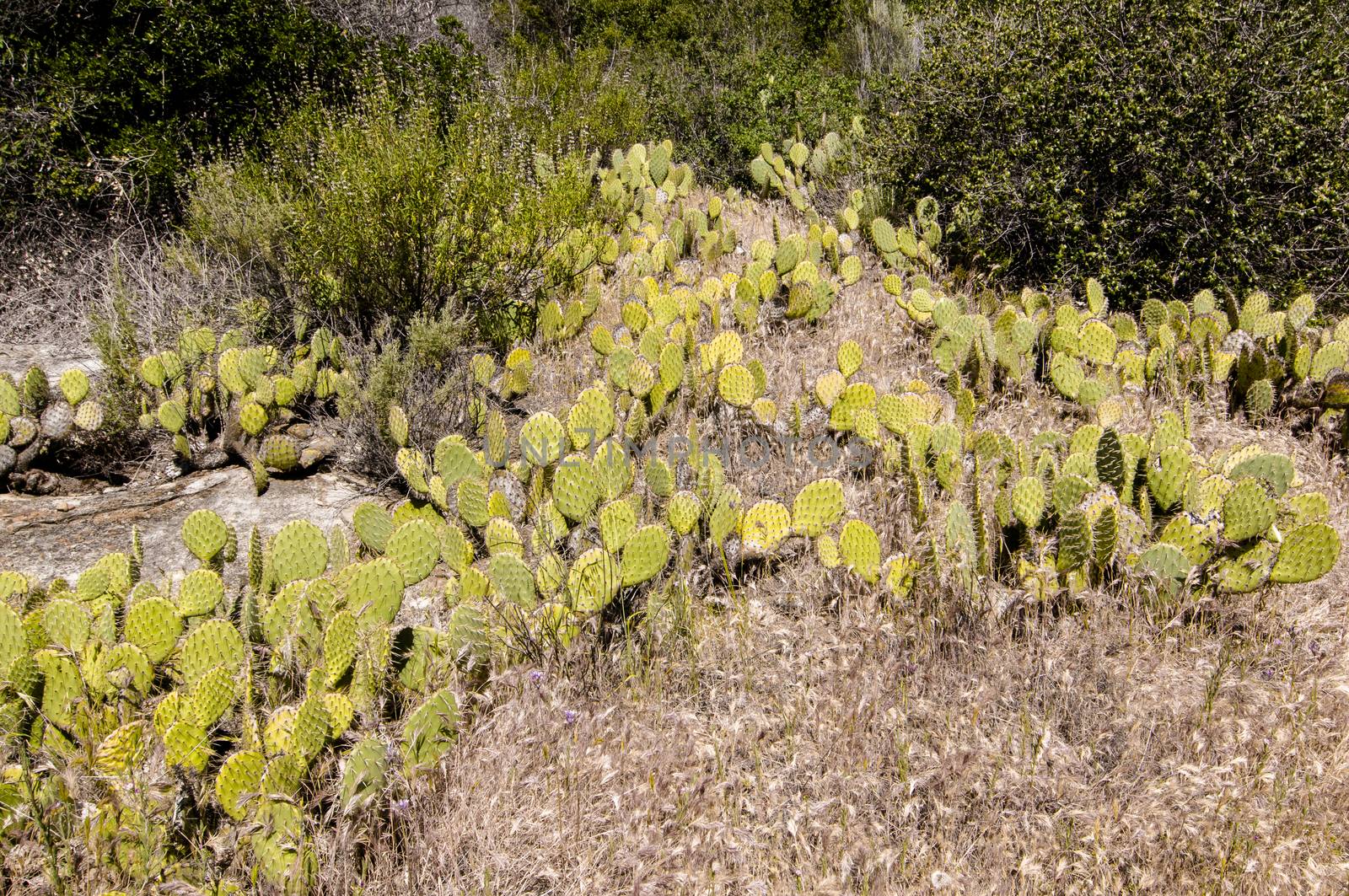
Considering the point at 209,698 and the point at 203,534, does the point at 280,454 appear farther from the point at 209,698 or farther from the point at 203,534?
the point at 209,698

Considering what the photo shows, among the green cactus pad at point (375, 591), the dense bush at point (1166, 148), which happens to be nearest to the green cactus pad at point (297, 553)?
the green cactus pad at point (375, 591)

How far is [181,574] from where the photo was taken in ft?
9.62

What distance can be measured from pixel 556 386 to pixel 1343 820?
332 centimetres

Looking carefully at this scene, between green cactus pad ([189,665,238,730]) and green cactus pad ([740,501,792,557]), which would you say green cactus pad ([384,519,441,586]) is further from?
green cactus pad ([740,501,792,557])

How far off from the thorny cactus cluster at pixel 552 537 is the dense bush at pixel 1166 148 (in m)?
Answer: 0.81

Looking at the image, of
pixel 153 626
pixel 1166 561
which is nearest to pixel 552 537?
pixel 153 626

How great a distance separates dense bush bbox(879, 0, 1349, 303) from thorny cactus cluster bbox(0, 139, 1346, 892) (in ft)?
2.65

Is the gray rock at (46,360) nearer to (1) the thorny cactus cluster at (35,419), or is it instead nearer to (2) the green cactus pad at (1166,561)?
(1) the thorny cactus cluster at (35,419)

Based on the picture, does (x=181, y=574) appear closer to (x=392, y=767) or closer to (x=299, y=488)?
(x=299, y=488)

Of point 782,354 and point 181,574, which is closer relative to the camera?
point 181,574

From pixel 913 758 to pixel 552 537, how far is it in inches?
48.9

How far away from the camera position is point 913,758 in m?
1.97

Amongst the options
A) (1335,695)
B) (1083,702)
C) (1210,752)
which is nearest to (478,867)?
(1083,702)

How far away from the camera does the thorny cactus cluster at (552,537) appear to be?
1733 millimetres
